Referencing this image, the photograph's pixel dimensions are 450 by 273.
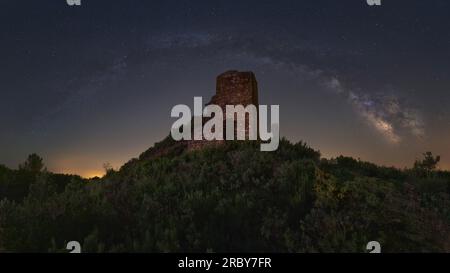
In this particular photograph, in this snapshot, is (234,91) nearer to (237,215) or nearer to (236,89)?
(236,89)

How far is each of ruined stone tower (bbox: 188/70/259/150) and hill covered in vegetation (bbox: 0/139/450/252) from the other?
10.3 meters

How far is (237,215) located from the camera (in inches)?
373

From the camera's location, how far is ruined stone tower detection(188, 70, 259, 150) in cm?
2392

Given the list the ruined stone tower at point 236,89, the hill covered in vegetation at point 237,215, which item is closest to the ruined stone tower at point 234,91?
the ruined stone tower at point 236,89

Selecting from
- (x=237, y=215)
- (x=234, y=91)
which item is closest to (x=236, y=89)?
(x=234, y=91)

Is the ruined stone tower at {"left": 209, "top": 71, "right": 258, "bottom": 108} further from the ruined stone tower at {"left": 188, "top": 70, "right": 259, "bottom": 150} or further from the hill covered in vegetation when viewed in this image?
the hill covered in vegetation

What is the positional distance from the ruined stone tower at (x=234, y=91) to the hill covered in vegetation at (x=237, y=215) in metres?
10.3

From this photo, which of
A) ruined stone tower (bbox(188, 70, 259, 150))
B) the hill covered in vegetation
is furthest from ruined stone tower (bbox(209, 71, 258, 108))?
the hill covered in vegetation

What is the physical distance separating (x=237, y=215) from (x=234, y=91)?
610 inches

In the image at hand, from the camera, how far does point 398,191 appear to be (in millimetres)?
12758

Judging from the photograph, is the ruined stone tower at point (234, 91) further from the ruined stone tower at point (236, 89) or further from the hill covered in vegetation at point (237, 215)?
the hill covered in vegetation at point (237, 215)
